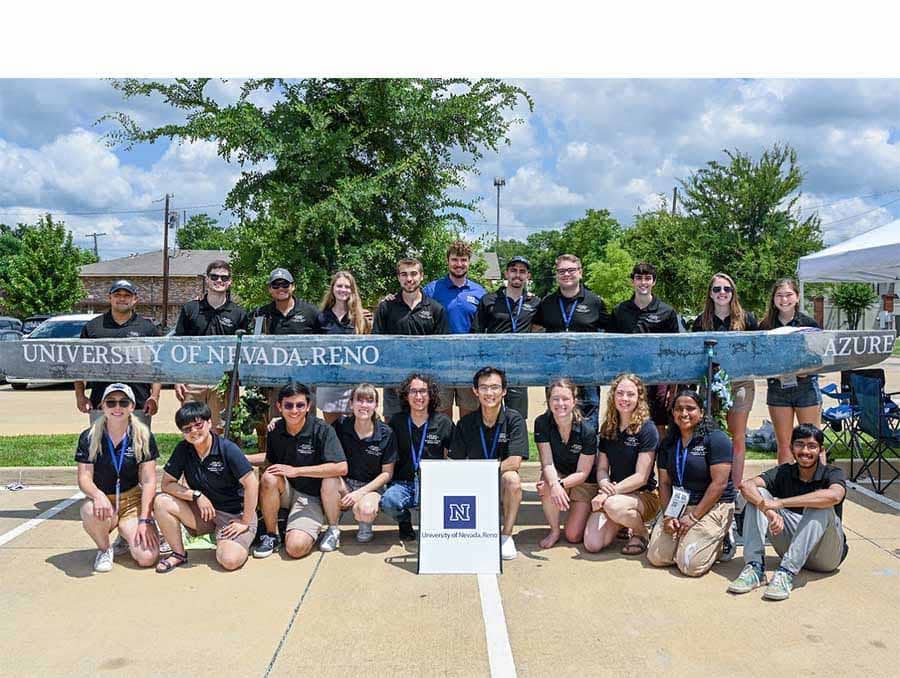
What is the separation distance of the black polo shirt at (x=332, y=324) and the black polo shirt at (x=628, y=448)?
2224 mm

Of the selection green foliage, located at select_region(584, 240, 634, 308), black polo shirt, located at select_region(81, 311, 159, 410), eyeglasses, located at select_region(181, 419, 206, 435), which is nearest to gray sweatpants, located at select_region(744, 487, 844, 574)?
eyeglasses, located at select_region(181, 419, 206, 435)

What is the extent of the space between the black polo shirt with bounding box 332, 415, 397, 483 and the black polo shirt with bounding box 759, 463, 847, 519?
2.38 metres

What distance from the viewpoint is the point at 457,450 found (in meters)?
4.93

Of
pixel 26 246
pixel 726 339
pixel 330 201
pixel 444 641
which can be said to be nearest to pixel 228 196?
pixel 330 201

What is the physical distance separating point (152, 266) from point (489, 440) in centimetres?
4784

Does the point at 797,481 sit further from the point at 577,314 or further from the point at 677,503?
the point at 577,314

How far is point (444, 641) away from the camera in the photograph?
11.6 feet

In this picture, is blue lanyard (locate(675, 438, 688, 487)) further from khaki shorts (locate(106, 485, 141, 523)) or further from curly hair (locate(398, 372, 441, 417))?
khaki shorts (locate(106, 485, 141, 523))

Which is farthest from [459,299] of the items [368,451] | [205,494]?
[205,494]

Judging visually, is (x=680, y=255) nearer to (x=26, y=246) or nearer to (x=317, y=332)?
(x=317, y=332)

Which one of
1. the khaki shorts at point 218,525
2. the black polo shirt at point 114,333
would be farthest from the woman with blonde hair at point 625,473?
the black polo shirt at point 114,333

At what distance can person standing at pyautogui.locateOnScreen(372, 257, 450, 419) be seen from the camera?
5.61 meters

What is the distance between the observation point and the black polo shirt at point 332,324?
19.0 ft

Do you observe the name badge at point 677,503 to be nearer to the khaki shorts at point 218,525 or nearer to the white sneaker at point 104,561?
the khaki shorts at point 218,525
